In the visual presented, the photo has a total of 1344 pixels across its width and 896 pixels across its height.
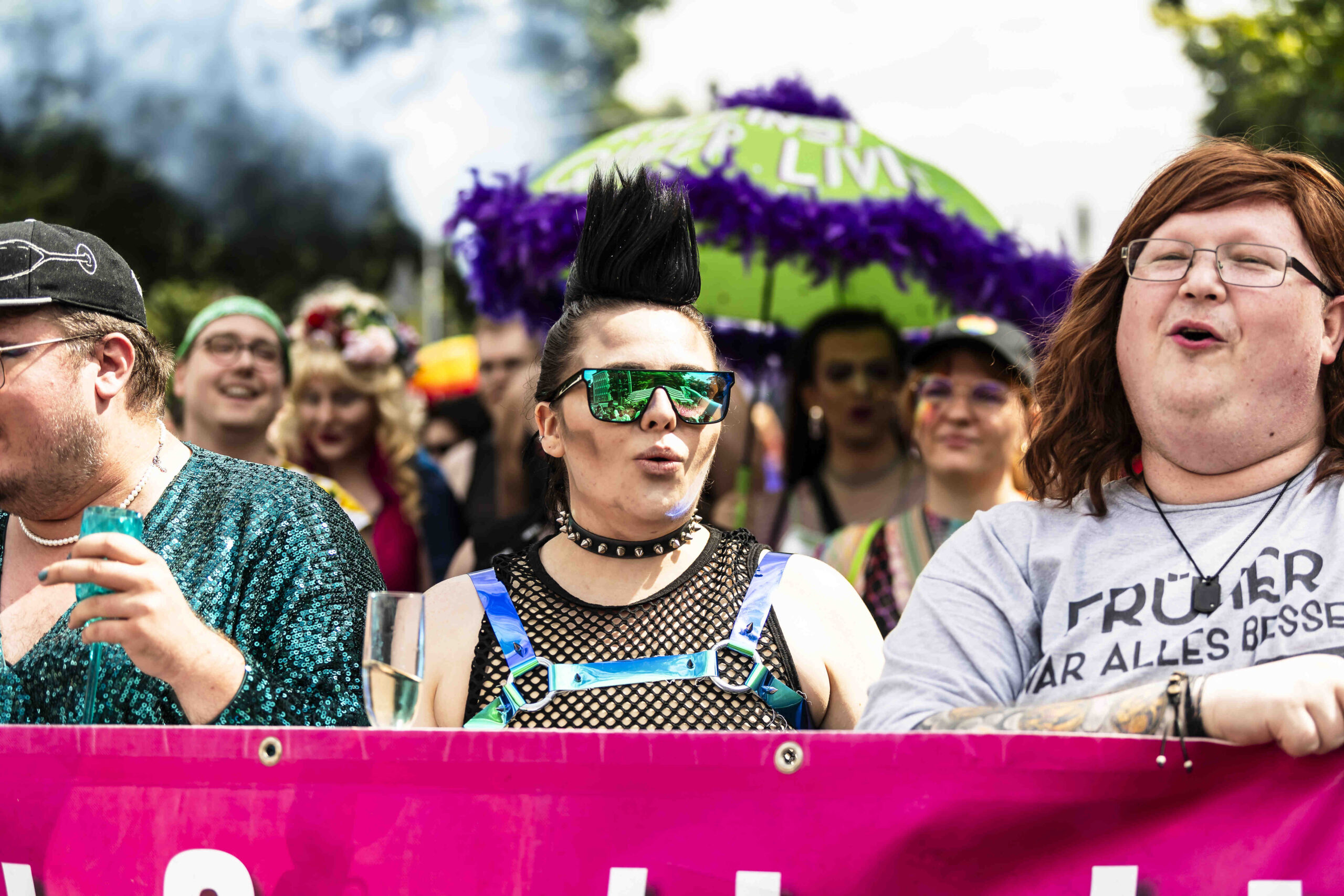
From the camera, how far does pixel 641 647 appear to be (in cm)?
258

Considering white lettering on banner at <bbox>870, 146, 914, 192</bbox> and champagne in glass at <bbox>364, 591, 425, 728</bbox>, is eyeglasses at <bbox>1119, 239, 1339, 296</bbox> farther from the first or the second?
white lettering on banner at <bbox>870, 146, 914, 192</bbox>

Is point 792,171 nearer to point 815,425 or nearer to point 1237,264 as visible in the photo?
point 815,425

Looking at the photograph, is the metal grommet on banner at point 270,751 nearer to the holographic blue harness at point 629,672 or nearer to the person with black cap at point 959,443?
the holographic blue harness at point 629,672

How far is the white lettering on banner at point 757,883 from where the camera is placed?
197 cm

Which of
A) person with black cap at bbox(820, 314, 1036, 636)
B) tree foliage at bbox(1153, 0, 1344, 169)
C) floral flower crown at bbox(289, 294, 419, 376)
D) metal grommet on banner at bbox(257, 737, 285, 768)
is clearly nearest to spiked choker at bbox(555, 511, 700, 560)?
metal grommet on banner at bbox(257, 737, 285, 768)

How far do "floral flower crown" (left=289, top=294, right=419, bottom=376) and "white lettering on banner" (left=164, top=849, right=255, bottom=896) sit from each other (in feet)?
10.8

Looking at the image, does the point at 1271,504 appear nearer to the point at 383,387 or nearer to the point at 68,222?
the point at 383,387

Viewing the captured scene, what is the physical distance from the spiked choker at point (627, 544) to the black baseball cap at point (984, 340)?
170 cm

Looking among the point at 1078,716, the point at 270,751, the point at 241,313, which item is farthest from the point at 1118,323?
the point at 241,313

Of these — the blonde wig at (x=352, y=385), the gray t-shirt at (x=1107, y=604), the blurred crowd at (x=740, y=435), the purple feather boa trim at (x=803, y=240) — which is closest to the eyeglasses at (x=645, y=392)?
the gray t-shirt at (x=1107, y=604)

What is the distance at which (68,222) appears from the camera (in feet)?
53.4

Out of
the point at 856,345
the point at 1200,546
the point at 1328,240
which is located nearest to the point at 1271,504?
the point at 1200,546

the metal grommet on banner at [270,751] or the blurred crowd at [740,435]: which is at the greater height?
the blurred crowd at [740,435]

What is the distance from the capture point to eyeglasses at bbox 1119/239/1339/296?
7.25 feet
